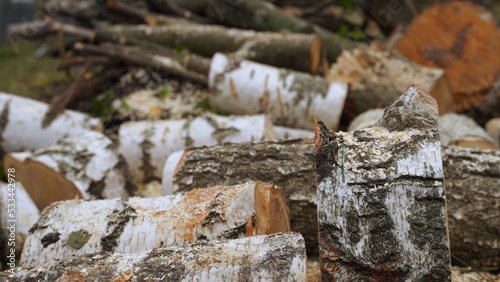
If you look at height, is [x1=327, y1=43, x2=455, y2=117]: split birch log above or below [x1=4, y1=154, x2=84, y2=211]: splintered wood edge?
above

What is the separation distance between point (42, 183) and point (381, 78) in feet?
10.4

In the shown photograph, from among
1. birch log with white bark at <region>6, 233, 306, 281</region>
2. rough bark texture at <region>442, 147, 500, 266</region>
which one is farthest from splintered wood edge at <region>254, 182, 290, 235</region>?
rough bark texture at <region>442, 147, 500, 266</region>

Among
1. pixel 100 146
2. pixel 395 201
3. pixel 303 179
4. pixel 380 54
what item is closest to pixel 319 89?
pixel 380 54

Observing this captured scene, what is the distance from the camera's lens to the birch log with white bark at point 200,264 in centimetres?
158

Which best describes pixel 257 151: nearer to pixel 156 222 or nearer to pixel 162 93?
pixel 156 222

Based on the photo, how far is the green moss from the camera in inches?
79.2

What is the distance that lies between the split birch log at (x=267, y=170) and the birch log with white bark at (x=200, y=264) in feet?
2.33

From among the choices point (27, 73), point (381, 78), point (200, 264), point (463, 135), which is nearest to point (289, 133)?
point (381, 78)

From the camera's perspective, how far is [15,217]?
9.58ft

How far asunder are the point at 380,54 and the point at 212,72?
1781mm

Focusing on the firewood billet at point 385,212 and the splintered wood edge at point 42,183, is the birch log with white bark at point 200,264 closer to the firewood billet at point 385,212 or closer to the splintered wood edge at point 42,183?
the firewood billet at point 385,212

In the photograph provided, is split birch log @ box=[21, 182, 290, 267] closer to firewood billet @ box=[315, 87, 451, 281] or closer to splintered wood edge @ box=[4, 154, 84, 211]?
firewood billet @ box=[315, 87, 451, 281]

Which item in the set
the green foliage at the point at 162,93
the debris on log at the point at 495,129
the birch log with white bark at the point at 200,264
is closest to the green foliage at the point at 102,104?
the green foliage at the point at 162,93

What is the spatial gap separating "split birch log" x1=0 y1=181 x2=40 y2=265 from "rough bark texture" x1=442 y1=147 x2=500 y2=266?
2.80 meters
